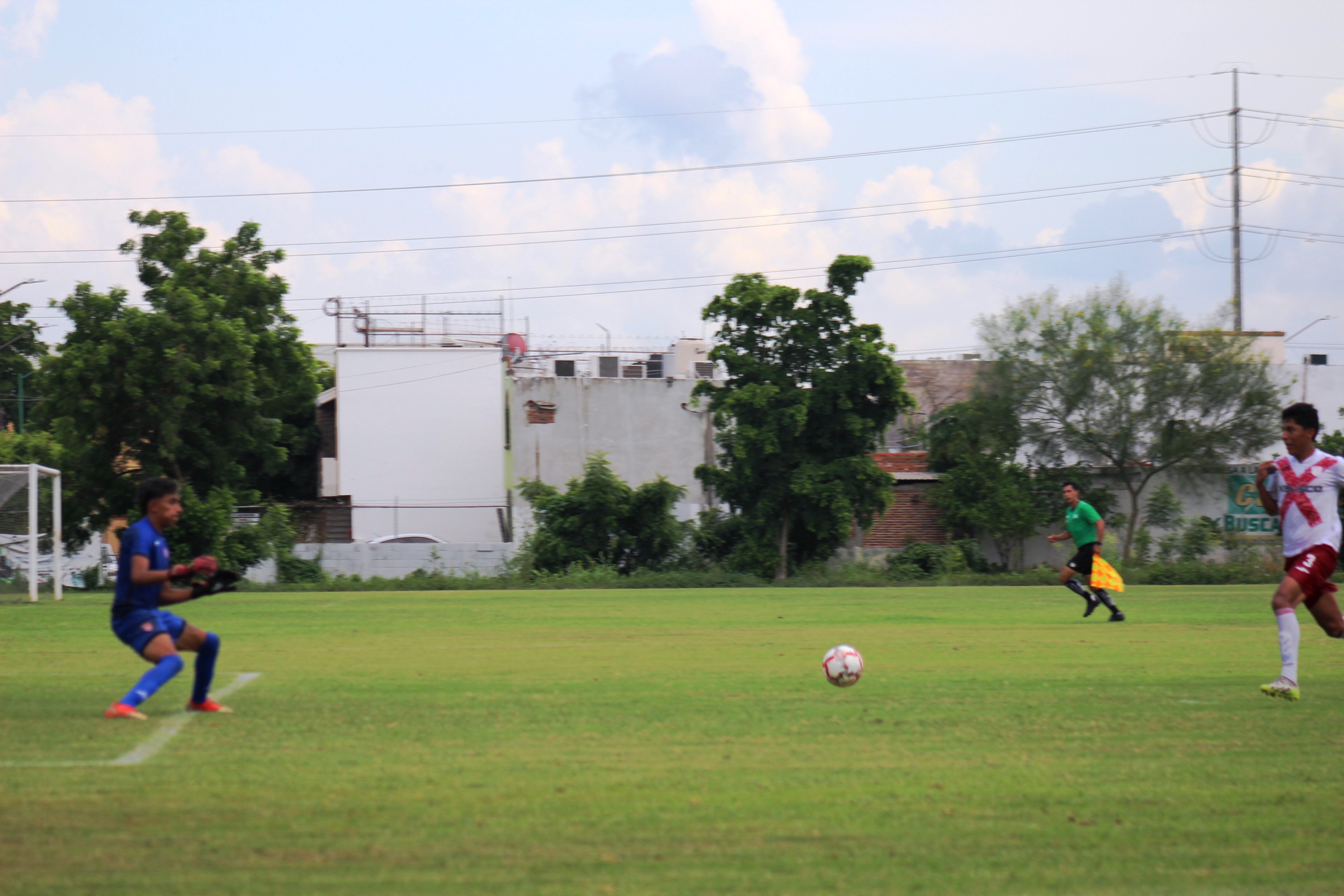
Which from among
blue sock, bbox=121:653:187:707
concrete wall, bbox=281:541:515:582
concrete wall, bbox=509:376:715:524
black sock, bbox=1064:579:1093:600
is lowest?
concrete wall, bbox=281:541:515:582

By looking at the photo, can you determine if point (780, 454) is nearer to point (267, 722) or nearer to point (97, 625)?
point (97, 625)

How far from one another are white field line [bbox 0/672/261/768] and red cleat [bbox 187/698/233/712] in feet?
0.16

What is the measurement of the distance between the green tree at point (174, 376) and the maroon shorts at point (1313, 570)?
31.2m

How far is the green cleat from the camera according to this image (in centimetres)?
893

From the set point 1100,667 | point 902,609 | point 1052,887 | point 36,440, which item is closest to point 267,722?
point 1052,887

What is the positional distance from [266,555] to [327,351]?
1197 inches

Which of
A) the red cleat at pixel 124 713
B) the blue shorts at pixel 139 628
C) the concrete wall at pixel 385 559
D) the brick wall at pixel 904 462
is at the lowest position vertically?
the concrete wall at pixel 385 559

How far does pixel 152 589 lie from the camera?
7906 mm

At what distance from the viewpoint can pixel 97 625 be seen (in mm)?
16906

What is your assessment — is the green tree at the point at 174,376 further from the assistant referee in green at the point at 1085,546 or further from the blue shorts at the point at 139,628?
the blue shorts at the point at 139,628

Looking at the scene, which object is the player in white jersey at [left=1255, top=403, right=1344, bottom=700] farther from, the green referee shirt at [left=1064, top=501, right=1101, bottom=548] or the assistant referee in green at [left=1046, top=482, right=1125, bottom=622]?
the green referee shirt at [left=1064, top=501, right=1101, bottom=548]

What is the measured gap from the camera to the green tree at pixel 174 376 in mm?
33750

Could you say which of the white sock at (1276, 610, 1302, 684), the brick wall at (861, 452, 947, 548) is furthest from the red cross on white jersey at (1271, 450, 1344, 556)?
the brick wall at (861, 452, 947, 548)

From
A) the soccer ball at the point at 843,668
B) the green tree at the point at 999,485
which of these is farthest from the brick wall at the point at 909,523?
the soccer ball at the point at 843,668
